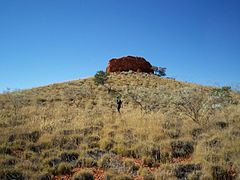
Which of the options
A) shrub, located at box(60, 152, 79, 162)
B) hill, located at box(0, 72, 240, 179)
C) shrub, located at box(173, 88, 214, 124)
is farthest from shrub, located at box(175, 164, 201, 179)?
shrub, located at box(173, 88, 214, 124)

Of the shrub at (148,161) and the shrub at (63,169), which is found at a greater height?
the shrub at (148,161)

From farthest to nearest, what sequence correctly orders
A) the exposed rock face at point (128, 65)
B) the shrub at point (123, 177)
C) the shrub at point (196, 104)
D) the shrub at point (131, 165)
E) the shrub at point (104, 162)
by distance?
the exposed rock face at point (128, 65) < the shrub at point (196, 104) < the shrub at point (104, 162) < the shrub at point (131, 165) < the shrub at point (123, 177)

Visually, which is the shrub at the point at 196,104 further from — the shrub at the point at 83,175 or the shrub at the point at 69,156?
the shrub at the point at 83,175

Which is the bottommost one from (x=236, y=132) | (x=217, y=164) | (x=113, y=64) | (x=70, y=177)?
(x=70, y=177)

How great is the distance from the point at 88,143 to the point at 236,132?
475 centimetres

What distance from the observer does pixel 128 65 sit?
57.1m

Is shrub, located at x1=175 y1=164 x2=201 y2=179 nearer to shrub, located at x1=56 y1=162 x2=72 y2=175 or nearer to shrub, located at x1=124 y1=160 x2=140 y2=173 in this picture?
shrub, located at x1=124 y1=160 x2=140 y2=173

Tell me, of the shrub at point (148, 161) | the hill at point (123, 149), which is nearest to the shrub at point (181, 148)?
the hill at point (123, 149)

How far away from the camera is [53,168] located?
484 cm

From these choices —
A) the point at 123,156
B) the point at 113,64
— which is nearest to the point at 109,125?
the point at 123,156

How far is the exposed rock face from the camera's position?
5656 centimetres

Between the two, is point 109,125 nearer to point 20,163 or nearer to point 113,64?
point 20,163

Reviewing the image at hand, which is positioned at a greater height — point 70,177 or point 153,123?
point 153,123

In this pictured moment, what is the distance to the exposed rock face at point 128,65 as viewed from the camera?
186 feet
